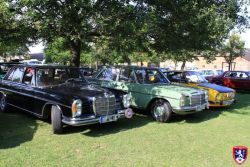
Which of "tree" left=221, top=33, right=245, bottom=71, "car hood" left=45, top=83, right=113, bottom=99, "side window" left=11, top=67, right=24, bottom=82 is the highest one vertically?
"tree" left=221, top=33, right=245, bottom=71

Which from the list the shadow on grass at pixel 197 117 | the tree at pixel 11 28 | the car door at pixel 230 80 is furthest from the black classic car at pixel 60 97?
the car door at pixel 230 80

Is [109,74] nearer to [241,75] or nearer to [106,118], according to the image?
[106,118]

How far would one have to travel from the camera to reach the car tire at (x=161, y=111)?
28.7 feet

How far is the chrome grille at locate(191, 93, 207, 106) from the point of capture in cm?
890

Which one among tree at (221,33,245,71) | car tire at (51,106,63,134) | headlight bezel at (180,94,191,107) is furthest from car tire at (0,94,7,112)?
tree at (221,33,245,71)

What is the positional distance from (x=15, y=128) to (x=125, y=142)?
2.83 meters

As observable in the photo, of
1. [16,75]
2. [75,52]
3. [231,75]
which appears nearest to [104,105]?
[16,75]

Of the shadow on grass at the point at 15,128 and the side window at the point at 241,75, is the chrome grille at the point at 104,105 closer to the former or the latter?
the shadow on grass at the point at 15,128

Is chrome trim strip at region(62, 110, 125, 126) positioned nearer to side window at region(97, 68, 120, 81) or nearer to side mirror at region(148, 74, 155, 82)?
side mirror at region(148, 74, 155, 82)

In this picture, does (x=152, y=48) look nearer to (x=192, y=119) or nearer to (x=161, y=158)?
(x=192, y=119)

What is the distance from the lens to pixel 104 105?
7.30 meters

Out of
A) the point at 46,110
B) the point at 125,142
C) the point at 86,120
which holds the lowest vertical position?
the point at 125,142

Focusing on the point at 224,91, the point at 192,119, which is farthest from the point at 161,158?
the point at 224,91

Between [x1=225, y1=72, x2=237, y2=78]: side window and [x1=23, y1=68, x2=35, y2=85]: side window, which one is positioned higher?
[x1=23, y1=68, x2=35, y2=85]: side window
